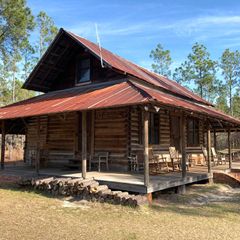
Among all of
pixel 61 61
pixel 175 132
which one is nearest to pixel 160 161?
pixel 175 132

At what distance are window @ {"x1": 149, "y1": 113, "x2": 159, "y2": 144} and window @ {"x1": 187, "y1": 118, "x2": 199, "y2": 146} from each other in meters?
3.73

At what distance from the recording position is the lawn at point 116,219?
6.93m

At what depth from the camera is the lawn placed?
693 cm

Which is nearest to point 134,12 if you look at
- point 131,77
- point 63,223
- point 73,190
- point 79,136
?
point 131,77

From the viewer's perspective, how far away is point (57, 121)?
53.5 ft

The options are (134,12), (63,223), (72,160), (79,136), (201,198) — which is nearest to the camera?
(63,223)

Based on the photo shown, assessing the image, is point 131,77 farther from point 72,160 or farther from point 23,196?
point 23,196

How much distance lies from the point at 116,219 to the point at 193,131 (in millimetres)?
11866

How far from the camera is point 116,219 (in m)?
8.15

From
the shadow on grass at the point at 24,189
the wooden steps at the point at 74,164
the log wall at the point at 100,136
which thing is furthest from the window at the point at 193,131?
the shadow on grass at the point at 24,189

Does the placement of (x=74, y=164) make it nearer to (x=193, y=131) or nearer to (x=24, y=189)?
(x=24, y=189)

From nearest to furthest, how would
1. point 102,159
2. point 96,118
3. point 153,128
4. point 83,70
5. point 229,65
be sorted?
1. point 102,159
2. point 96,118
3. point 153,128
4. point 83,70
5. point 229,65

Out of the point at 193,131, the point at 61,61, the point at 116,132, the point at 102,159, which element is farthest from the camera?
the point at 193,131

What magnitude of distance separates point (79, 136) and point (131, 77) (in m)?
3.52
